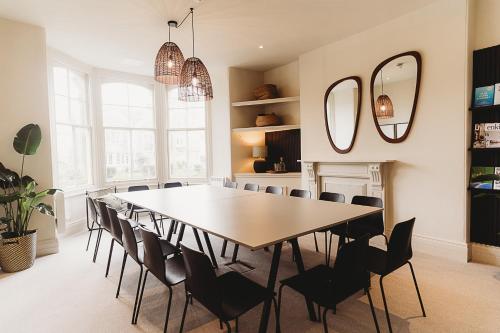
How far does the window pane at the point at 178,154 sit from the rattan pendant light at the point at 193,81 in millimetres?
3156

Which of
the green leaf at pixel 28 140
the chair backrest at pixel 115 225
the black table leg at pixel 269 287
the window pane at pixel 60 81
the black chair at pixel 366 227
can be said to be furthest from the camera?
the window pane at pixel 60 81

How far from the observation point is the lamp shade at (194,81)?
3.12m

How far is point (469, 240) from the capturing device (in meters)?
3.28

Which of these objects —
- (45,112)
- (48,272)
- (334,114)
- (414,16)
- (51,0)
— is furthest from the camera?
(334,114)

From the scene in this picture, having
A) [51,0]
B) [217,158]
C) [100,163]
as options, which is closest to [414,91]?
[217,158]

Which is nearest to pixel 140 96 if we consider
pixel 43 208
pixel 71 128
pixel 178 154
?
pixel 178 154

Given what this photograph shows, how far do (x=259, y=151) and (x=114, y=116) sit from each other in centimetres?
310

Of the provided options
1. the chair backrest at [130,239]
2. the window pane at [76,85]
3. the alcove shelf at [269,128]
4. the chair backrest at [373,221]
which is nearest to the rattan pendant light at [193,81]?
the chair backrest at [130,239]

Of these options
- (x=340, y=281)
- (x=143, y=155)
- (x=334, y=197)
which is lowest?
(x=340, y=281)

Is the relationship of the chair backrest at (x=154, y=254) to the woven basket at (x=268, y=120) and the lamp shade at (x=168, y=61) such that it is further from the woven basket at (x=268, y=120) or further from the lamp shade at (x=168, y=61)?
the woven basket at (x=268, y=120)

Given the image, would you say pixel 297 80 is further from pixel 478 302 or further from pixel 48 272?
pixel 48 272

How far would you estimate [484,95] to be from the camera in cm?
309

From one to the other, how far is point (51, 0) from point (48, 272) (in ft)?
10.2

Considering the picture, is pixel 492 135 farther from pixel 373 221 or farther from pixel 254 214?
pixel 254 214
